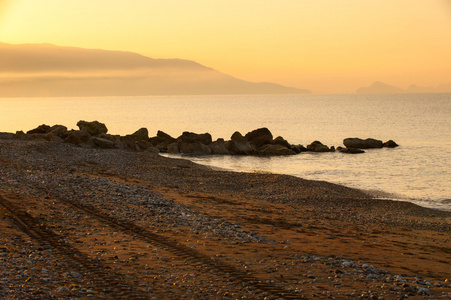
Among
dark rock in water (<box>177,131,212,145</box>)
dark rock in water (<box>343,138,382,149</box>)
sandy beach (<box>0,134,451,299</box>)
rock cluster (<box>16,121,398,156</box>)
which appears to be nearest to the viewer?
sandy beach (<box>0,134,451,299</box>)

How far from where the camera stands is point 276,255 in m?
14.0

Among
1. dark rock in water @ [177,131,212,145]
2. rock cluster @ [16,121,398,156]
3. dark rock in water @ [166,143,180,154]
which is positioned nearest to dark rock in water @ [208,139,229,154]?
rock cluster @ [16,121,398,156]

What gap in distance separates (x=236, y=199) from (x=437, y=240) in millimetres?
10886

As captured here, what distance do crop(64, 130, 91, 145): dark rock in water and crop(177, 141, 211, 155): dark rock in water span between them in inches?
476

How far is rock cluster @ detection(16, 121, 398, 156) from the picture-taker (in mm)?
52156

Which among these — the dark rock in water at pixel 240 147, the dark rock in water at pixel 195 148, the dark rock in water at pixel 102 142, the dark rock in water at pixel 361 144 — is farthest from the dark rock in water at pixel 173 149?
the dark rock in water at pixel 361 144

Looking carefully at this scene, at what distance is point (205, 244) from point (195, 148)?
143 feet

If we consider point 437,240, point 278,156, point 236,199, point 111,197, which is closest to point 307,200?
point 236,199

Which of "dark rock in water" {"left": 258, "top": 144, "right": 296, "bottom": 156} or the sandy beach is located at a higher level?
"dark rock in water" {"left": 258, "top": 144, "right": 296, "bottom": 156}

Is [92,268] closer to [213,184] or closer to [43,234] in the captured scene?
[43,234]

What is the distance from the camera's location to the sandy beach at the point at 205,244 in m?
11.1

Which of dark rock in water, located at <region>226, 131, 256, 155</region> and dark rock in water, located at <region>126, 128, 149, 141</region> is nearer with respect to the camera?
dark rock in water, located at <region>226, 131, 256, 155</region>

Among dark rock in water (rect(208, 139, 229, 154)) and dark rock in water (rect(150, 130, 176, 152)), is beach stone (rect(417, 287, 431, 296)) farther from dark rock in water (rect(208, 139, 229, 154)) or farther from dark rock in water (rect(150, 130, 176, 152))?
dark rock in water (rect(150, 130, 176, 152))

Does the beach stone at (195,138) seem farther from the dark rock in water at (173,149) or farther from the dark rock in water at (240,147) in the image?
the dark rock in water at (240,147)
